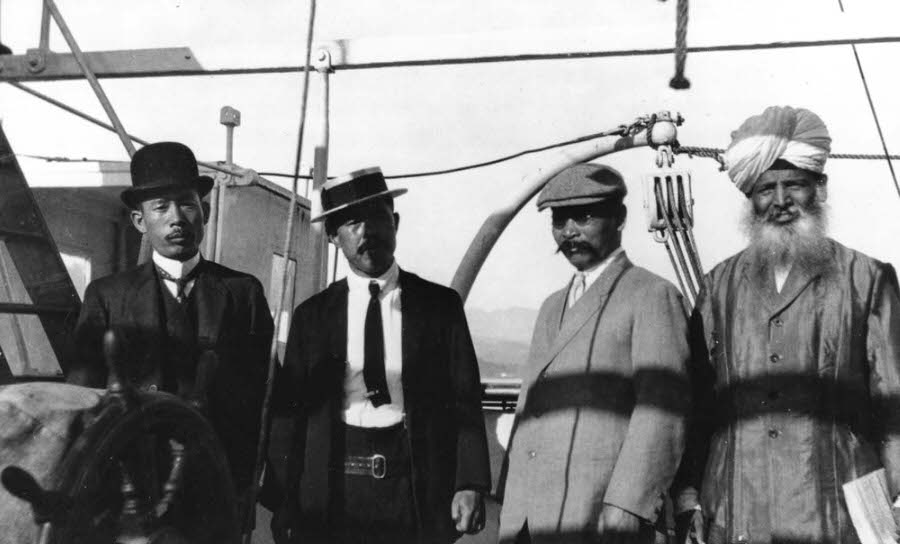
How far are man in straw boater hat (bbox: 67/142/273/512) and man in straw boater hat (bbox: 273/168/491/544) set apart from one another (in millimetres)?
154

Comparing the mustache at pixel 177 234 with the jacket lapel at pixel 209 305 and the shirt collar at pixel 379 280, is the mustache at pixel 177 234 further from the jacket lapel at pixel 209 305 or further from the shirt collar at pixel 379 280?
the shirt collar at pixel 379 280

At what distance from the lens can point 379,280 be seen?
128 inches

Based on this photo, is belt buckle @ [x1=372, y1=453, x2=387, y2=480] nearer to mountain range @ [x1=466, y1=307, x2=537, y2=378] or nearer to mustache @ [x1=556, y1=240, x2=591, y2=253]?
mustache @ [x1=556, y1=240, x2=591, y2=253]

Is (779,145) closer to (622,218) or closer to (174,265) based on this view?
(622,218)

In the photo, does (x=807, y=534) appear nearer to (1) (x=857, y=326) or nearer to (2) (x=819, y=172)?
(1) (x=857, y=326)

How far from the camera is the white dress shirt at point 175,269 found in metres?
3.19

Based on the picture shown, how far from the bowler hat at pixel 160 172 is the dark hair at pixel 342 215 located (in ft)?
1.62

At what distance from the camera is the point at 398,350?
10.4ft

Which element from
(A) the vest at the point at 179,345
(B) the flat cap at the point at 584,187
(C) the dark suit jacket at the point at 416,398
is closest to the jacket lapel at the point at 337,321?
(C) the dark suit jacket at the point at 416,398

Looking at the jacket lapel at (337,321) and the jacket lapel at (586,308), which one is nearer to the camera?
the jacket lapel at (586,308)

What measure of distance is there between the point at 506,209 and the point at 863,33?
2848 mm

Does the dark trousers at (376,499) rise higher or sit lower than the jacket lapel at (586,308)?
lower

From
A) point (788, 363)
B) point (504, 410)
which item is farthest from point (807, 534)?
point (504, 410)

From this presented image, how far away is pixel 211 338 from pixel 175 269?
29 centimetres
